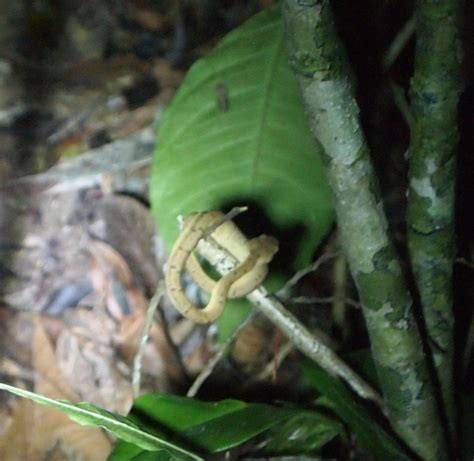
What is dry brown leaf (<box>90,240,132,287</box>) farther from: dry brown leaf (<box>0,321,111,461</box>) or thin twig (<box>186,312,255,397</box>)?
thin twig (<box>186,312,255,397</box>)

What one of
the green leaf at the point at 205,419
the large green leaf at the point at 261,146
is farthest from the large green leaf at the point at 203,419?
the large green leaf at the point at 261,146

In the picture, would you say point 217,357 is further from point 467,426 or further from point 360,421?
point 467,426

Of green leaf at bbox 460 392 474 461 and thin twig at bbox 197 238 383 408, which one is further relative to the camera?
green leaf at bbox 460 392 474 461

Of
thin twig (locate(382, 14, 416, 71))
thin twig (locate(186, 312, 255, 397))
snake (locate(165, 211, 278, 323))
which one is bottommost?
thin twig (locate(186, 312, 255, 397))

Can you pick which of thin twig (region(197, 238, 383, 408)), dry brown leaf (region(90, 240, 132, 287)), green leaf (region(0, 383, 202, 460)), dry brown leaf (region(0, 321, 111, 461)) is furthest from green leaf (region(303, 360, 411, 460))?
dry brown leaf (region(90, 240, 132, 287))

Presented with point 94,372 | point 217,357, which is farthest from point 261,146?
point 94,372

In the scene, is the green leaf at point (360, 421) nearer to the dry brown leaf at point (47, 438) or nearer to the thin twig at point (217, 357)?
the thin twig at point (217, 357)

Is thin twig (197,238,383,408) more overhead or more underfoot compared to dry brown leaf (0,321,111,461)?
more overhead
